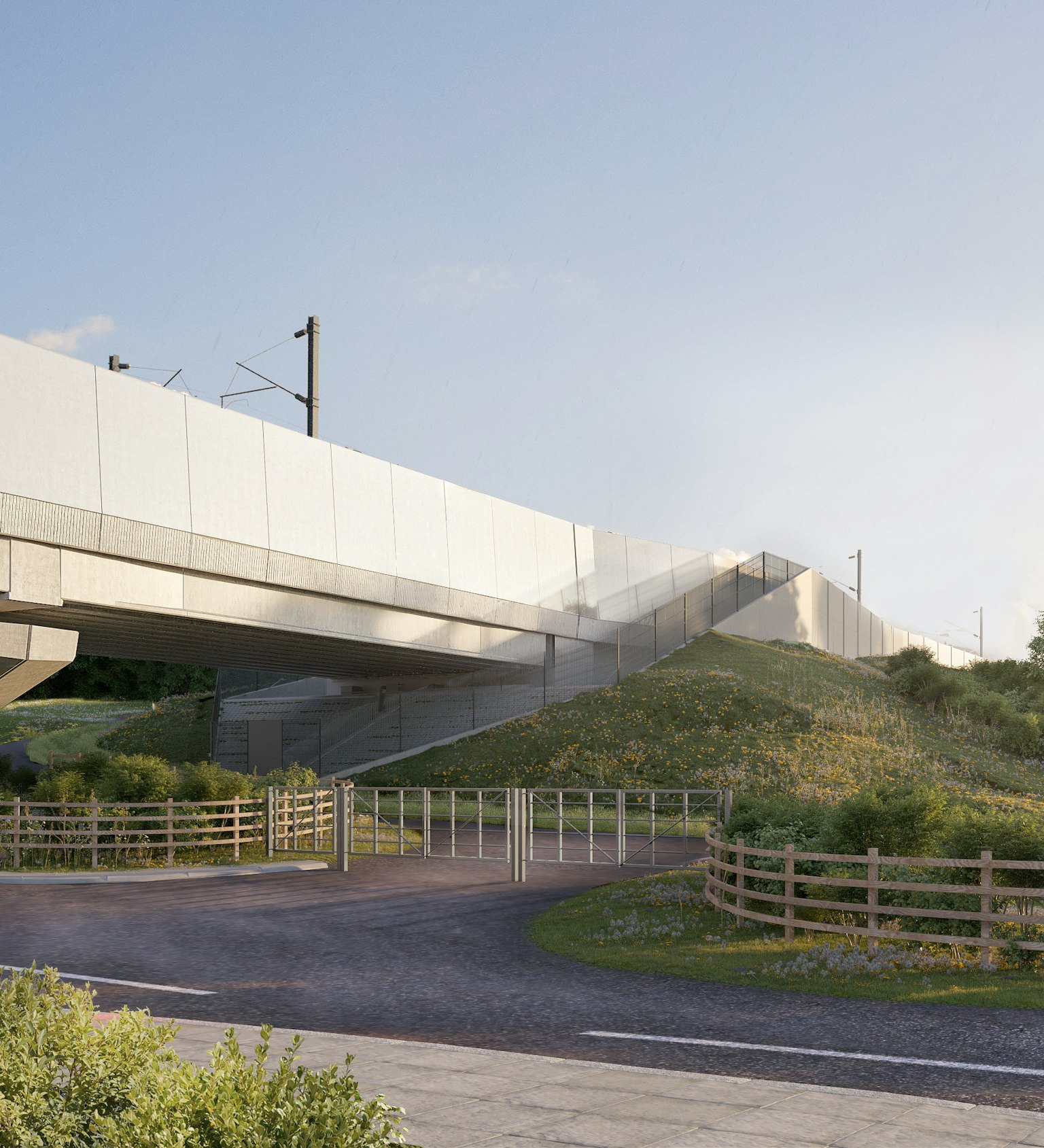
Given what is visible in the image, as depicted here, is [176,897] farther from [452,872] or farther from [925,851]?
[925,851]

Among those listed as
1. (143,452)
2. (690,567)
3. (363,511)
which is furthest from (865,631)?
(143,452)

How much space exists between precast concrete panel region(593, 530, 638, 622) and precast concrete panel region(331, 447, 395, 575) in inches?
629

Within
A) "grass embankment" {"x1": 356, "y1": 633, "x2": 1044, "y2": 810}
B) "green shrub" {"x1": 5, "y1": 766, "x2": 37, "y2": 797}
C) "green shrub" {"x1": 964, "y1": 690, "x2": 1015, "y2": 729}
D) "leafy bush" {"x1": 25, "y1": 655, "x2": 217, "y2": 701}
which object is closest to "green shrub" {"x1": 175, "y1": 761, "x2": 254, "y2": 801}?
"green shrub" {"x1": 5, "y1": 766, "x2": 37, "y2": 797}

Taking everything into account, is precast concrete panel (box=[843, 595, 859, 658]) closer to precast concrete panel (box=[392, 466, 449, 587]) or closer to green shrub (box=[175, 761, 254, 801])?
precast concrete panel (box=[392, 466, 449, 587])

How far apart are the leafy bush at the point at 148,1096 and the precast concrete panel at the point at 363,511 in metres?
31.0

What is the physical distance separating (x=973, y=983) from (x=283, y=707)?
147ft

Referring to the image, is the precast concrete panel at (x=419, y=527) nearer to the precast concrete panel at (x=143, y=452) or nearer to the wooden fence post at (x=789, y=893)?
the precast concrete panel at (x=143, y=452)

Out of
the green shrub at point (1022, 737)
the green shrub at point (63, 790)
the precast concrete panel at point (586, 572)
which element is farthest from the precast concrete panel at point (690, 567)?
the green shrub at point (63, 790)

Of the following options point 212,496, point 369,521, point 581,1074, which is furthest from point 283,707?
point 581,1074

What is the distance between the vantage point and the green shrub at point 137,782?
2423cm

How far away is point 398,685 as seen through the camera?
52.1 metres

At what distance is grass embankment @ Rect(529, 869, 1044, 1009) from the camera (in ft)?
36.5

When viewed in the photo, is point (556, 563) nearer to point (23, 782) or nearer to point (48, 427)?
point (23, 782)

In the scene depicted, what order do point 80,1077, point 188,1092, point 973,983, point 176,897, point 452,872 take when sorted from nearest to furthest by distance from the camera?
point 188,1092 → point 80,1077 → point 973,983 → point 176,897 → point 452,872
